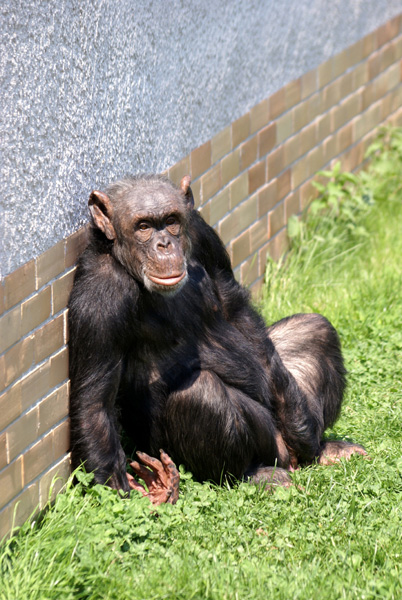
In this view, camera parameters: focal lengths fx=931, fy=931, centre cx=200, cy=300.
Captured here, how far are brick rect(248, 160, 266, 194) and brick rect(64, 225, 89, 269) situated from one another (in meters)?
2.17

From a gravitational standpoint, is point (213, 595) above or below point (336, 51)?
below

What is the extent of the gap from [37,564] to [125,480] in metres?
0.78

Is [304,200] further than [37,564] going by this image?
Yes

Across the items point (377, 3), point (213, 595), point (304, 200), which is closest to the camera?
point (213, 595)

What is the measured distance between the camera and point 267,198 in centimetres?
646

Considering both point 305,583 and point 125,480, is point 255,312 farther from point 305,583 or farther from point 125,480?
point 305,583

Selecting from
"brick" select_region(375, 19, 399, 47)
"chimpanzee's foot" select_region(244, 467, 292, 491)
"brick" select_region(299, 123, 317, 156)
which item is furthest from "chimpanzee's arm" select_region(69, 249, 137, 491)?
"brick" select_region(375, 19, 399, 47)

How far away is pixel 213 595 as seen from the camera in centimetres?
338

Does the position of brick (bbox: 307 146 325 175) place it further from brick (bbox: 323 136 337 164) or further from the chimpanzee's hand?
the chimpanzee's hand

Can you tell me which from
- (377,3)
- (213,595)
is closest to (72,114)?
(213,595)

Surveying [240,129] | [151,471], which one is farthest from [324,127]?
[151,471]

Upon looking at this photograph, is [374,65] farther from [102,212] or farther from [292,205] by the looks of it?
[102,212]

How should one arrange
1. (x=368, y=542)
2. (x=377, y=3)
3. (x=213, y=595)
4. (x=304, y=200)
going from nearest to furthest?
1. (x=213, y=595)
2. (x=368, y=542)
3. (x=304, y=200)
4. (x=377, y=3)

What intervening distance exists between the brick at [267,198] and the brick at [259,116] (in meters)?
0.44
